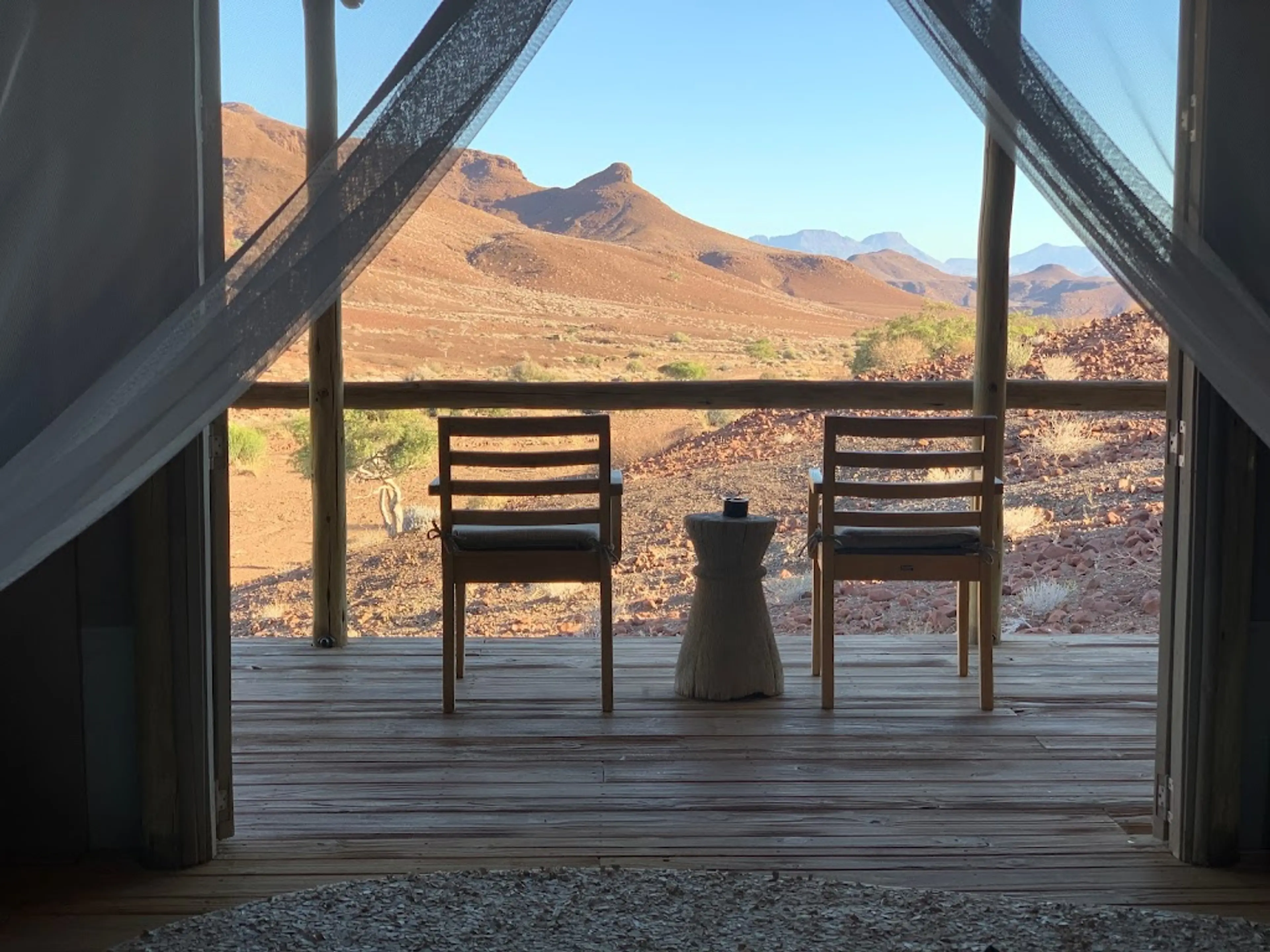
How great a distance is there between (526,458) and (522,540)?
225 millimetres

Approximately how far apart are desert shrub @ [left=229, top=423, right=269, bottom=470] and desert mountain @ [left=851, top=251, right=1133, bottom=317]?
31.3ft

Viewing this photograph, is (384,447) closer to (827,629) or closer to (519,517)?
(519,517)

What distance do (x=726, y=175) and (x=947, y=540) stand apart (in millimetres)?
17651

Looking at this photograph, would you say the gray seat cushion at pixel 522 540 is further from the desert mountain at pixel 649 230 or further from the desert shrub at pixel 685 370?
the desert mountain at pixel 649 230

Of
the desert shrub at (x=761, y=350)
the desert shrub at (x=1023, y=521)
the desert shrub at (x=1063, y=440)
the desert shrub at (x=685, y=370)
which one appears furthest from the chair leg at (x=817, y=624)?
the desert shrub at (x=761, y=350)

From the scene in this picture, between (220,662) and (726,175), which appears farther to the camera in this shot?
(726,175)

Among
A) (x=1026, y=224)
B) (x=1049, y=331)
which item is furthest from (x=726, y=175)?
(x=1049, y=331)

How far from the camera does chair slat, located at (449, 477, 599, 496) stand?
11.4 feet

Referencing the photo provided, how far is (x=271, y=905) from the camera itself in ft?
7.34

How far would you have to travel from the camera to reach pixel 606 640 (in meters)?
3.50

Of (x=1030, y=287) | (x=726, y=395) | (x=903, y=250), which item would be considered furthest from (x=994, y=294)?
(x=903, y=250)

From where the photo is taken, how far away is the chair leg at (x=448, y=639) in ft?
11.2

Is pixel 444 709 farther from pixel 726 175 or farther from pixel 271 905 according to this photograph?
pixel 726 175

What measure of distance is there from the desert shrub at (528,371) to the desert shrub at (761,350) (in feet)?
8.78
